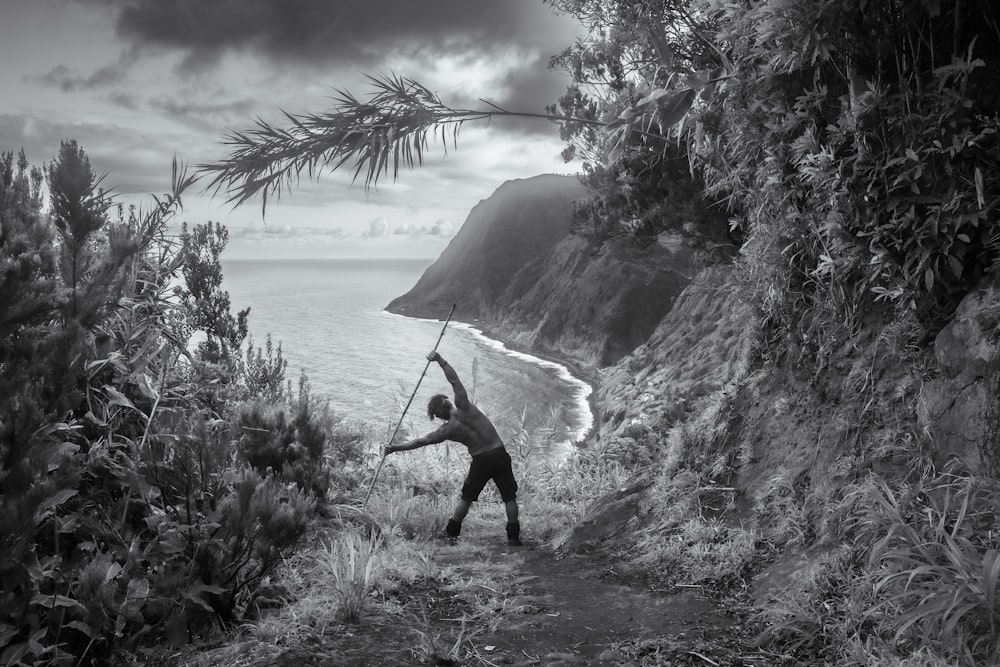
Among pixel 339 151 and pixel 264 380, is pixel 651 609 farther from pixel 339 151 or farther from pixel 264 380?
pixel 264 380

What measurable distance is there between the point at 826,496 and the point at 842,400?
0.85m

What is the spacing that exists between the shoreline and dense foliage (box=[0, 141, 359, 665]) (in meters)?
12.5

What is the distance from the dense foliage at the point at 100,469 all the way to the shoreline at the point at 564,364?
1254 centimetres

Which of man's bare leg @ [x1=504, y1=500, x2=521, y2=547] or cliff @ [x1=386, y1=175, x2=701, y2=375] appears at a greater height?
cliff @ [x1=386, y1=175, x2=701, y2=375]

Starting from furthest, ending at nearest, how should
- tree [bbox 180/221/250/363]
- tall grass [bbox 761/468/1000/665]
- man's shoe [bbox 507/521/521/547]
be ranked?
tree [bbox 180/221/250/363], man's shoe [bbox 507/521/521/547], tall grass [bbox 761/468/1000/665]

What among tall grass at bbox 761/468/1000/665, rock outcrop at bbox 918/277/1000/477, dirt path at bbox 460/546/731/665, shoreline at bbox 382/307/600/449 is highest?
rock outcrop at bbox 918/277/1000/477

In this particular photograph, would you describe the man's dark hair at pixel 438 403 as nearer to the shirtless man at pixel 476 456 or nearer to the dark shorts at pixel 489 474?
the shirtless man at pixel 476 456

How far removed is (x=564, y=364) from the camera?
112ft

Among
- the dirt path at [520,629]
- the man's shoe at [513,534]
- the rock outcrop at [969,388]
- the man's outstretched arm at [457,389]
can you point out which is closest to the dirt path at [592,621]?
the dirt path at [520,629]

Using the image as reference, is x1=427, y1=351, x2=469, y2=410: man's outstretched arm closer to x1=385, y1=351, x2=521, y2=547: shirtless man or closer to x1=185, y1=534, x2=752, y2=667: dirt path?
x1=385, y1=351, x2=521, y2=547: shirtless man

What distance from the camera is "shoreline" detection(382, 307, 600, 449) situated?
2109cm

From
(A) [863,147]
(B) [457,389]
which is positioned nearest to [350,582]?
(B) [457,389]

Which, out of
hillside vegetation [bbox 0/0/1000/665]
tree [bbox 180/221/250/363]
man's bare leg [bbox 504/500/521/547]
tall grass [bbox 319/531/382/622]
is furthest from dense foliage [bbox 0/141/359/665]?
tree [bbox 180/221/250/363]

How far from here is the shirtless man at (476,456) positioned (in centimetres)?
793
